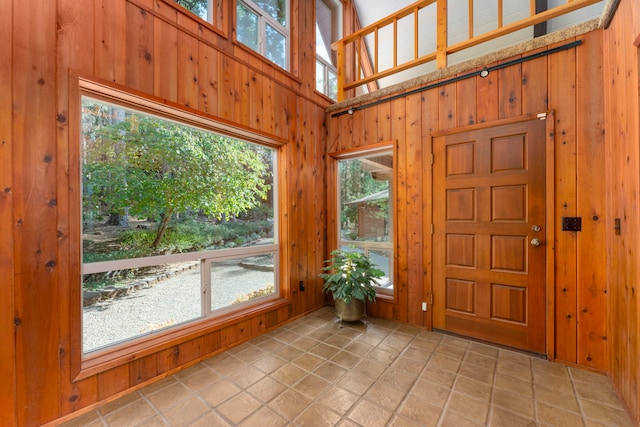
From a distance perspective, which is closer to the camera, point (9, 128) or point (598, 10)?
point (9, 128)

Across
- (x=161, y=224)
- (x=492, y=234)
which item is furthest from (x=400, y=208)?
(x=161, y=224)

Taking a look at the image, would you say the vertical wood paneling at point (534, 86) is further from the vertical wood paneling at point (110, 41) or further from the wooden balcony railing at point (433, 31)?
the vertical wood paneling at point (110, 41)

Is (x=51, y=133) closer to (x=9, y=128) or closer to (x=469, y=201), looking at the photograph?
(x=9, y=128)

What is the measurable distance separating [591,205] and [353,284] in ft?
6.56

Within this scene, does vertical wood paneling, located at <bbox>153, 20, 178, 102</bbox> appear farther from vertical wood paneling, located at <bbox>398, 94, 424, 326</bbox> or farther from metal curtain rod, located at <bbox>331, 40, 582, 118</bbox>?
vertical wood paneling, located at <bbox>398, 94, 424, 326</bbox>

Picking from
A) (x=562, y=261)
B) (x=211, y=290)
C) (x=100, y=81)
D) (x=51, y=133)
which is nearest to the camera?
(x=51, y=133)

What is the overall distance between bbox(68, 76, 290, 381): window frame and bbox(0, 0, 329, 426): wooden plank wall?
0.02 m

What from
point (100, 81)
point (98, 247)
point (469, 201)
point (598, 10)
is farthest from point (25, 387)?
point (598, 10)

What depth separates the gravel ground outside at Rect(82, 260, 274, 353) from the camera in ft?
5.60

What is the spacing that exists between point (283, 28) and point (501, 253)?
130 inches

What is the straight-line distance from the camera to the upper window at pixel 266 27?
265 cm

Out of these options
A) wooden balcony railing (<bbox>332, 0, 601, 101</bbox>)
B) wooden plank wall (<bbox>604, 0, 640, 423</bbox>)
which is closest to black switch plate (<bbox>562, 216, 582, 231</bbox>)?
wooden plank wall (<bbox>604, 0, 640, 423</bbox>)

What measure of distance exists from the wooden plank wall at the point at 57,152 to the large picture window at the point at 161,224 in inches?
6.1

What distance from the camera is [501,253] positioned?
7.49ft
